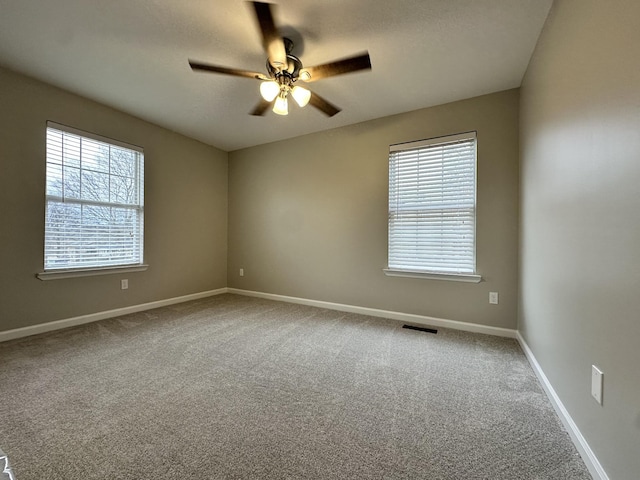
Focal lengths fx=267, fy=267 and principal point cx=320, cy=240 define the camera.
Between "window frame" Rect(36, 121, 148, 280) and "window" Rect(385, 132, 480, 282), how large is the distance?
3275mm

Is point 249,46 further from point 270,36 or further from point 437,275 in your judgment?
point 437,275

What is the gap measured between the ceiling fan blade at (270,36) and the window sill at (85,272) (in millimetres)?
3017

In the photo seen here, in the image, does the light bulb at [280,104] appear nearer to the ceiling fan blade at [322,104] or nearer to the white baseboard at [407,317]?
the ceiling fan blade at [322,104]

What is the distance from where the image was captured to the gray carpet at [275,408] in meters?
1.19

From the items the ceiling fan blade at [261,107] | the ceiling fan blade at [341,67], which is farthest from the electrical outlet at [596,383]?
the ceiling fan blade at [261,107]

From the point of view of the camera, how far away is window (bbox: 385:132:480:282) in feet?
9.61

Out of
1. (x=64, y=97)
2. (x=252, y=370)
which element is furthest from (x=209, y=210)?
(x=252, y=370)

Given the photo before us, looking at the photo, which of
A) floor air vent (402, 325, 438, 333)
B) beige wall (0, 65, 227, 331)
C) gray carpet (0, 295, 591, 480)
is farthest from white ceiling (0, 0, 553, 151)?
floor air vent (402, 325, 438, 333)

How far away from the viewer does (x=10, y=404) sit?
62.5 inches

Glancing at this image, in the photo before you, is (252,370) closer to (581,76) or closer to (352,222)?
(352,222)

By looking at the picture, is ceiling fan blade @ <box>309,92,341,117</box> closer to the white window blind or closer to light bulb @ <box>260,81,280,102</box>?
light bulb @ <box>260,81,280,102</box>

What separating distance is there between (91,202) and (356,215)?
10.4ft

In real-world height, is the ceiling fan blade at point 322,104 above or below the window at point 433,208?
above

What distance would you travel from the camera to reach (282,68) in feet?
6.79
